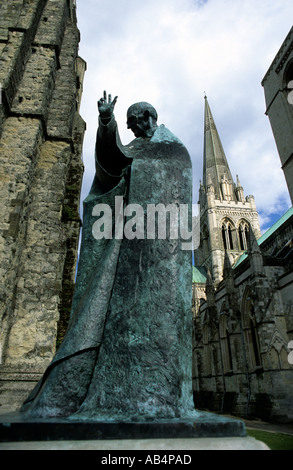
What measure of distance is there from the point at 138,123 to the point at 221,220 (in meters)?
38.6

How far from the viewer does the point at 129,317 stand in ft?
5.15

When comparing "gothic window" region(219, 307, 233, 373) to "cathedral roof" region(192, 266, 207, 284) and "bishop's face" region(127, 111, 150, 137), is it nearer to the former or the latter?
"cathedral roof" region(192, 266, 207, 284)

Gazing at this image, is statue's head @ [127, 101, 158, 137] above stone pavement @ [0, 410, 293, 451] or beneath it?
above

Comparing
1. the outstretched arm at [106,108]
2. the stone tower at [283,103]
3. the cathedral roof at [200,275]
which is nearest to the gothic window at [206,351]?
the cathedral roof at [200,275]

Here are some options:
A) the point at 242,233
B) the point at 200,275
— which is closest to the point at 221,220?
the point at 242,233

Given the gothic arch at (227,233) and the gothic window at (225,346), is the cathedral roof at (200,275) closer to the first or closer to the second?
the gothic arch at (227,233)

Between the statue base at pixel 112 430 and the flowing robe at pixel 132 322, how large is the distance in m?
0.12

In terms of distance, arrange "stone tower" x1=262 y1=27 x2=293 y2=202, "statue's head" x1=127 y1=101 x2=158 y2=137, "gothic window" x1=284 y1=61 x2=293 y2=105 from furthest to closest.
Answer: "gothic window" x1=284 y1=61 x2=293 y2=105
"stone tower" x1=262 y1=27 x2=293 y2=202
"statue's head" x1=127 y1=101 x2=158 y2=137

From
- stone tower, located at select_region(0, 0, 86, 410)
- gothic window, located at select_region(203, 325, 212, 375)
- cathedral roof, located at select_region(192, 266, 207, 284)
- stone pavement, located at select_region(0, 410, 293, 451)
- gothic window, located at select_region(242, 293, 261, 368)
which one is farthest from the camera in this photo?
cathedral roof, located at select_region(192, 266, 207, 284)

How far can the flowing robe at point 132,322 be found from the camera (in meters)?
1.38

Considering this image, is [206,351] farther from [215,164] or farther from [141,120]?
[215,164]

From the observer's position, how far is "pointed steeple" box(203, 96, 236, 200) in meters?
43.7

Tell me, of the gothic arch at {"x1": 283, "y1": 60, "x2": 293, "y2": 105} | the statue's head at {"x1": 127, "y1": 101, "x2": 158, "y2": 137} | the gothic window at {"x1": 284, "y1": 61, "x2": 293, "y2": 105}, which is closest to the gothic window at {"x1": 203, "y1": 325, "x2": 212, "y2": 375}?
the gothic window at {"x1": 284, "y1": 61, "x2": 293, "y2": 105}

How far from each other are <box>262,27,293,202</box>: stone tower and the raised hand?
18402mm
